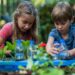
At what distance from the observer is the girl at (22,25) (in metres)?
4.12

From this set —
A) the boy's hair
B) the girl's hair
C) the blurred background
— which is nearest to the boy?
the boy's hair

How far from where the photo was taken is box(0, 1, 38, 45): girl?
4.12 metres

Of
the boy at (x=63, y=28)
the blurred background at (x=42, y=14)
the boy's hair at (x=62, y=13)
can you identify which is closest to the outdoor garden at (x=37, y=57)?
the blurred background at (x=42, y=14)

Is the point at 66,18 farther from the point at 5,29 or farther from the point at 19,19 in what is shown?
the point at 5,29

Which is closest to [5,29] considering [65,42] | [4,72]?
[65,42]

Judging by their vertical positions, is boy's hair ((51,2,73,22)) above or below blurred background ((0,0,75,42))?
above

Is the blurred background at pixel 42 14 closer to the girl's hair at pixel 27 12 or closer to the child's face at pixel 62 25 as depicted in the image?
the girl's hair at pixel 27 12

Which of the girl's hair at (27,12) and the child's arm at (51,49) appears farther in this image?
the girl's hair at (27,12)

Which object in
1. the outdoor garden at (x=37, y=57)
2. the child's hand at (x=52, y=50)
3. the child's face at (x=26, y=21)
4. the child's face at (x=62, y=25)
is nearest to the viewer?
the outdoor garden at (x=37, y=57)

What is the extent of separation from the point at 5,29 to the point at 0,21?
3.16 metres

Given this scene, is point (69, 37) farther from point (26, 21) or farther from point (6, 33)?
point (6, 33)

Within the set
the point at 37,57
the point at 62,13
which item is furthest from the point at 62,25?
the point at 37,57

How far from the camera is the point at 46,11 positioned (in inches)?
341

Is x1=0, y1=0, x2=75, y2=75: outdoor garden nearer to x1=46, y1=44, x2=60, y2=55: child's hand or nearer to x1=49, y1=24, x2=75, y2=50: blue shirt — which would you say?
x1=46, y1=44, x2=60, y2=55: child's hand
